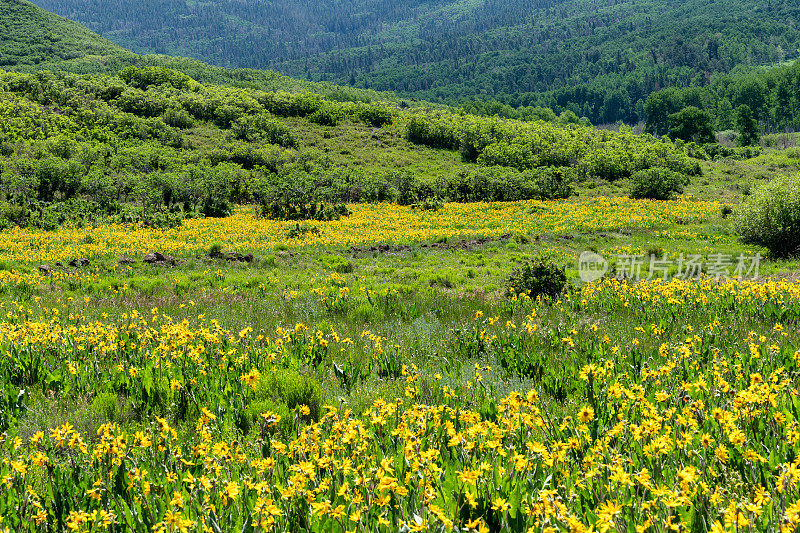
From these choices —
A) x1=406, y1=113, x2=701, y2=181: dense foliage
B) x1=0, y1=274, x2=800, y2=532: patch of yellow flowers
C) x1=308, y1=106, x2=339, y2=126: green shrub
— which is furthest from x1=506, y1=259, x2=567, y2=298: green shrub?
x1=308, y1=106, x2=339, y2=126: green shrub

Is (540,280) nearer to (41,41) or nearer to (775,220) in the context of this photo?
(775,220)

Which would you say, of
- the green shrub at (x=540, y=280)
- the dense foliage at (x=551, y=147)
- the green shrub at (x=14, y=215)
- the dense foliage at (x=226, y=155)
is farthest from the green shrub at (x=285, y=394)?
the dense foliage at (x=551, y=147)

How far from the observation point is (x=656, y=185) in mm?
37969

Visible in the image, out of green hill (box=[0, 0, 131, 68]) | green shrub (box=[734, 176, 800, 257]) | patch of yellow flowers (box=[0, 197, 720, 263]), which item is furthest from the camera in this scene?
green hill (box=[0, 0, 131, 68])

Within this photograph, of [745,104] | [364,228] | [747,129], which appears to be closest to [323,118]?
[364,228]

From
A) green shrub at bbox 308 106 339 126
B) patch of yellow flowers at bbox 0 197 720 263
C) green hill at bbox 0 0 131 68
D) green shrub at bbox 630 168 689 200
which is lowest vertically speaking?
→ patch of yellow flowers at bbox 0 197 720 263

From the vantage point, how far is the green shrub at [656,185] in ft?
124

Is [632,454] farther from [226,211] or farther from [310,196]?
[226,211]

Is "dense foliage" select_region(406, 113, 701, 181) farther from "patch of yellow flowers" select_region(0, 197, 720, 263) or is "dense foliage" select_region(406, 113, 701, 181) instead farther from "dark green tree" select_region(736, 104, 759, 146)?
"dark green tree" select_region(736, 104, 759, 146)

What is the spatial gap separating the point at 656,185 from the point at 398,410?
41267 mm

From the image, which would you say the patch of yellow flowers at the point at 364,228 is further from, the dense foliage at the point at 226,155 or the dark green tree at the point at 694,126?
the dark green tree at the point at 694,126

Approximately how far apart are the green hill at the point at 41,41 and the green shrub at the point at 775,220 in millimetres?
157197

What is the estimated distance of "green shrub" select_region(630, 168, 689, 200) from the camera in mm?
37750

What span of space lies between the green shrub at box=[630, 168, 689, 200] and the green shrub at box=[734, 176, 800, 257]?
17620mm
